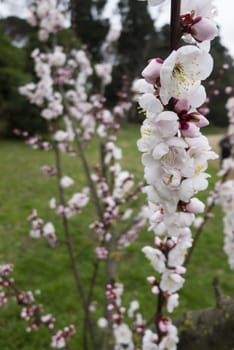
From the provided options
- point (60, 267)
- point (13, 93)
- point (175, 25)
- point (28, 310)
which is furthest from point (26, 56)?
point (175, 25)

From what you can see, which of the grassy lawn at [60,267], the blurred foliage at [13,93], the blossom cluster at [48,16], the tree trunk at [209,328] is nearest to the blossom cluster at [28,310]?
the grassy lawn at [60,267]

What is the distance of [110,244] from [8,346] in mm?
1210

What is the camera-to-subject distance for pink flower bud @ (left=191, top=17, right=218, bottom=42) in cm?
82

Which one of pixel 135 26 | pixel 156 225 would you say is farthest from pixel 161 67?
pixel 135 26

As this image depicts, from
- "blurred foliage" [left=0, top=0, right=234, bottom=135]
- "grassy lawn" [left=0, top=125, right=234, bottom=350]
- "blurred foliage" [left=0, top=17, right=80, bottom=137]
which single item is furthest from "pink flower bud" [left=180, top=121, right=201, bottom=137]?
"blurred foliage" [left=0, top=17, right=80, bottom=137]

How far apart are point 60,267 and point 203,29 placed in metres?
4.33

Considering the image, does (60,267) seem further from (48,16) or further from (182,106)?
→ (182,106)

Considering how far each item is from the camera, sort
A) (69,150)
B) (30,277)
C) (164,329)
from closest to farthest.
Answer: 1. (164,329)
2. (69,150)
3. (30,277)

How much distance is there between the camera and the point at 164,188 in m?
0.88

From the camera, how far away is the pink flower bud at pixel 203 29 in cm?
82

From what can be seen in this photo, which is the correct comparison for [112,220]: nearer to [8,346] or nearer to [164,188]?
[8,346]

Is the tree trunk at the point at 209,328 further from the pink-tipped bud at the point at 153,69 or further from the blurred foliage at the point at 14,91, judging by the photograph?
the blurred foliage at the point at 14,91

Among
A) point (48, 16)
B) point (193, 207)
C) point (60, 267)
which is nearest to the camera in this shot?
point (193, 207)

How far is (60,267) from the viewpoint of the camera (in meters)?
4.78
